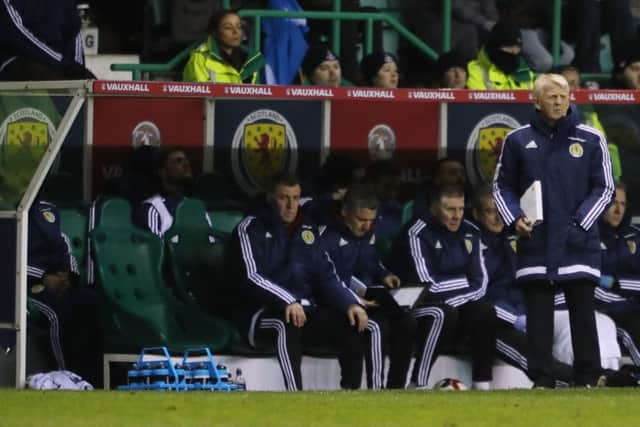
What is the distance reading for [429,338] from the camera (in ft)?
43.4

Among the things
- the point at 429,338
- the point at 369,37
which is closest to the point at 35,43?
the point at 429,338

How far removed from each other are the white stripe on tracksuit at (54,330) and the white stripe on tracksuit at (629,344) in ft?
11.8

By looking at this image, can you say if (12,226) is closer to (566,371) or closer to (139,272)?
(139,272)

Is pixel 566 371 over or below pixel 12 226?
below

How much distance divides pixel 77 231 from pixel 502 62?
11.8ft

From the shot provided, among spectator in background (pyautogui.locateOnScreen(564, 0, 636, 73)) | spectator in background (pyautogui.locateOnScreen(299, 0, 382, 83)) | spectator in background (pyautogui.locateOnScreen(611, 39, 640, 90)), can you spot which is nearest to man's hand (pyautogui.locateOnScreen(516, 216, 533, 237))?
spectator in background (pyautogui.locateOnScreen(611, 39, 640, 90))

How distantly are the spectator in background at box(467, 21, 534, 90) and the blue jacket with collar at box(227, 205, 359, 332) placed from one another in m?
2.70

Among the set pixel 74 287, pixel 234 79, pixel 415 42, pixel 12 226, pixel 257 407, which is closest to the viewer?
pixel 257 407

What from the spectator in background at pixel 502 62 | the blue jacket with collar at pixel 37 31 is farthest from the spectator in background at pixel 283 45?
the blue jacket with collar at pixel 37 31

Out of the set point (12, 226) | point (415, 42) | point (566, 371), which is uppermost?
point (415, 42)

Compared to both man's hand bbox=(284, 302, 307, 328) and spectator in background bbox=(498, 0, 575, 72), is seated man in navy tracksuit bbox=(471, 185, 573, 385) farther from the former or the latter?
spectator in background bbox=(498, 0, 575, 72)

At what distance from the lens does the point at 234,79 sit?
556 inches

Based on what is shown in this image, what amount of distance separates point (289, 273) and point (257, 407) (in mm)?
2750

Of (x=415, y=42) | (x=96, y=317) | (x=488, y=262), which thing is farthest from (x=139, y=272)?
(x=415, y=42)
